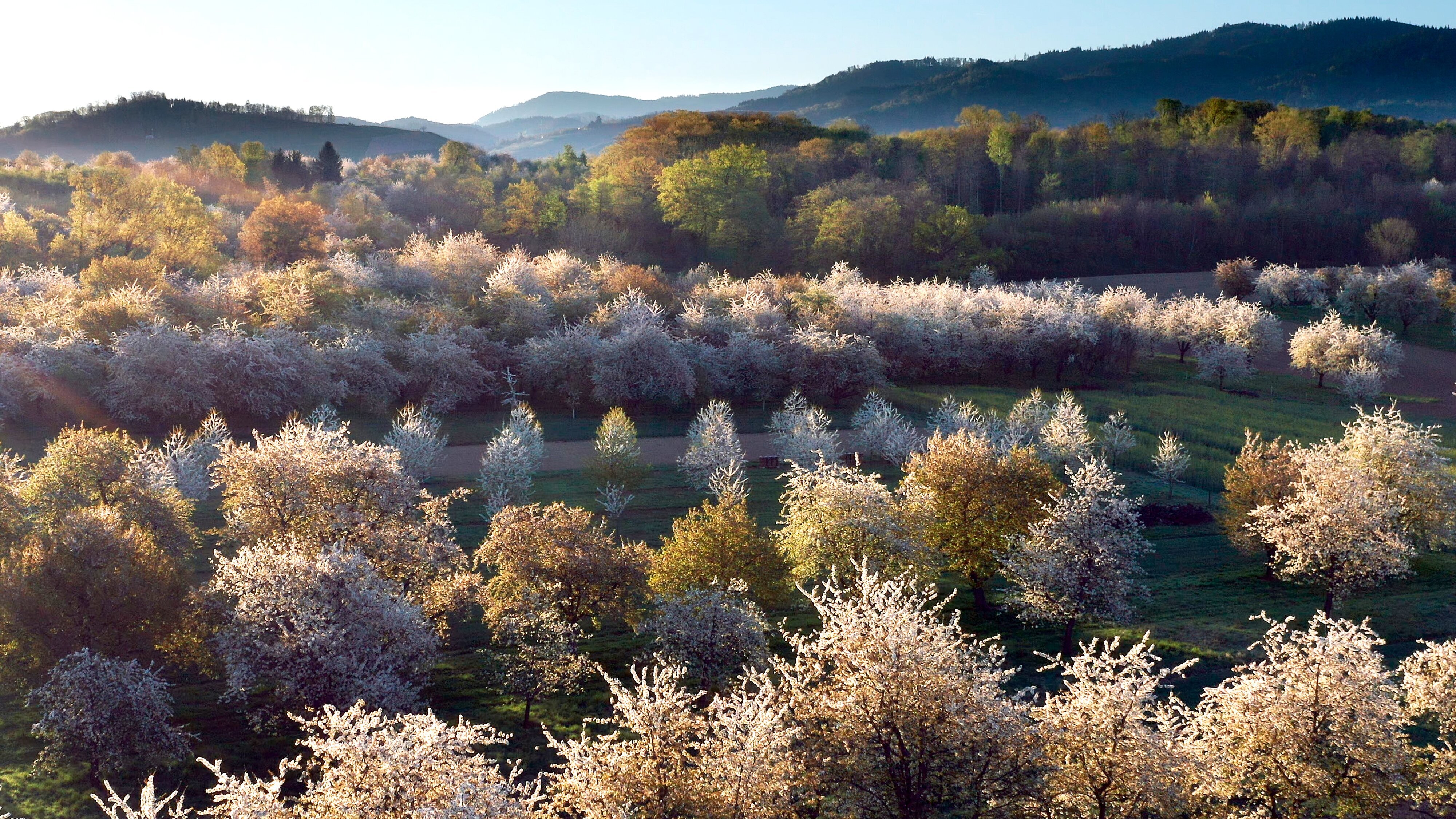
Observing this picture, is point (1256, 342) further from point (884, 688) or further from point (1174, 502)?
point (884, 688)

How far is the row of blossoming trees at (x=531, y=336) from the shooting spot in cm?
4159

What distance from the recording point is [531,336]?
5262 cm

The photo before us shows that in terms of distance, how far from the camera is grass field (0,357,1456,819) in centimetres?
2088

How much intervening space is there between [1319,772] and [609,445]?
25.9 meters

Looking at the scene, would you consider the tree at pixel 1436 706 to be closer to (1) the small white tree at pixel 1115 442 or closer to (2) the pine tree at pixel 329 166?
(1) the small white tree at pixel 1115 442

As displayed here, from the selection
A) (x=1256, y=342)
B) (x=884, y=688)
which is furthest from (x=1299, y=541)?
(x=1256, y=342)

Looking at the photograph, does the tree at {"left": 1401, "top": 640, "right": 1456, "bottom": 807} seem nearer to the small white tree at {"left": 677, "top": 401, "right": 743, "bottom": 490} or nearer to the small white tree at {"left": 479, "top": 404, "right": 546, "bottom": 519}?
the small white tree at {"left": 677, "top": 401, "right": 743, "bottom": 490}

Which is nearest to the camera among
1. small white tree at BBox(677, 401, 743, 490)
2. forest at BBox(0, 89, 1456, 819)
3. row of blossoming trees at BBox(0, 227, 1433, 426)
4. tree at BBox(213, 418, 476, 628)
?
forest at BBox(0, 89, 1456, 819)

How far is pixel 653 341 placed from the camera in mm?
48219

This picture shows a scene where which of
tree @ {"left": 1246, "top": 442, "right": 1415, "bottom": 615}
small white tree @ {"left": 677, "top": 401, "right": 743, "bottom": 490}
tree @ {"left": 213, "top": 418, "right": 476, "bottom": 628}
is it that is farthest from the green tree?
tree @ {"left": 213, "top": 418, "right": 476, "bottom": 628}

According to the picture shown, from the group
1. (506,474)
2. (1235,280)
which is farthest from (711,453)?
(1235,280)

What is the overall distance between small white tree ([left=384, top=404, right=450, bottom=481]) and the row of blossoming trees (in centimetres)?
547

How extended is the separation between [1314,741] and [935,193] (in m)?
87.9

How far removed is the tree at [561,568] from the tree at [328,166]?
297 feet
